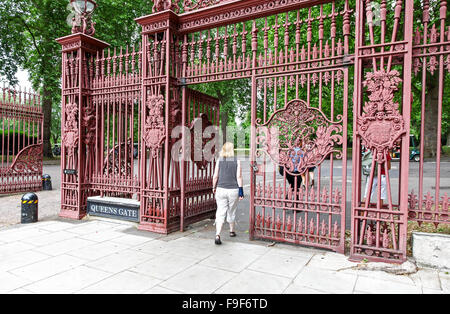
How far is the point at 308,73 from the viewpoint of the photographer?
527 cm

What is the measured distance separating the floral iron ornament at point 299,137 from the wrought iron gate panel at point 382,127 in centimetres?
49

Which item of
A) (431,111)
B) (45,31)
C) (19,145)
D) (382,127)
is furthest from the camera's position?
(45,31)

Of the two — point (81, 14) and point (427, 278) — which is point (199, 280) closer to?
point (427, 278)

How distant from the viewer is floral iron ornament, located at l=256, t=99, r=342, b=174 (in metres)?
5.17

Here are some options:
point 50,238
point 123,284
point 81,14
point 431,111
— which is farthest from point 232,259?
point 431,111

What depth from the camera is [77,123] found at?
7.87 metres

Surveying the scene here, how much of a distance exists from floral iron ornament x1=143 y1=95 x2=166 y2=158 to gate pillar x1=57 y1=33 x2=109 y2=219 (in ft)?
7.25

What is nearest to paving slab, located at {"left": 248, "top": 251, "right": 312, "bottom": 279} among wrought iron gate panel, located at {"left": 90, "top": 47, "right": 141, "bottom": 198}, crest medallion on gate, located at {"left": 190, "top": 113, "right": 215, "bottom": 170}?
crest medallion on gate, located at {"left": 190, "top": 113, "right": 215, "bottom": 170}

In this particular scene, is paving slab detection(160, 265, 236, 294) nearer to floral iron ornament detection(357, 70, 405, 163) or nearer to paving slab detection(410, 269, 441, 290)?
paving slab detection(410, 269, 441, 290)

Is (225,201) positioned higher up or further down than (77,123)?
further down

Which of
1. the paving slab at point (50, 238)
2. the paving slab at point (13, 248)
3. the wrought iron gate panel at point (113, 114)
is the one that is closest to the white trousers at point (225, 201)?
the wrought iron gate panel at point (113, 114)

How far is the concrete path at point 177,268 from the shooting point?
3713 mm

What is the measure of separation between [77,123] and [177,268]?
5.43m

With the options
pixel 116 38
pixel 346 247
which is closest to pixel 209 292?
pixel 346 247
